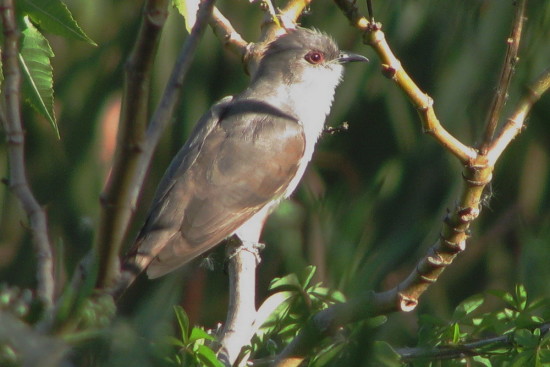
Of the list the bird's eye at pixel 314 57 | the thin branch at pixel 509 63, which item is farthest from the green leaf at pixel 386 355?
the bird's eye at pixel 314 57

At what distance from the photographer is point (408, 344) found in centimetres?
253

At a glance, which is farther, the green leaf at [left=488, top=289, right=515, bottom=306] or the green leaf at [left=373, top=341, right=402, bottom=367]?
the green leaf at [left=488, top=289, right=515, bottom=306]

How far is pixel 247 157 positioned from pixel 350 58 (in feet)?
2.70

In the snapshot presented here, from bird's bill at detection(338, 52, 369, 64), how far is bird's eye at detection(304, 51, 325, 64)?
11 centimetres

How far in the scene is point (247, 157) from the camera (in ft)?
14.0

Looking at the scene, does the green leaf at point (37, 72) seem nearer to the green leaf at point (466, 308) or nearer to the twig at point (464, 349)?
the twig at point (464, 349)

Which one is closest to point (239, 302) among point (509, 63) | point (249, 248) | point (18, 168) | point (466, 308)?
point (249, 248)

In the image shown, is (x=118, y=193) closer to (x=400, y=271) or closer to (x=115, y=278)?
(x=115, y=278)

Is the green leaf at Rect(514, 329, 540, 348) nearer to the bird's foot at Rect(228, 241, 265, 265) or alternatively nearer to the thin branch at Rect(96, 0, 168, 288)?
the thin branch at Rect(96, 0, 168, 288)

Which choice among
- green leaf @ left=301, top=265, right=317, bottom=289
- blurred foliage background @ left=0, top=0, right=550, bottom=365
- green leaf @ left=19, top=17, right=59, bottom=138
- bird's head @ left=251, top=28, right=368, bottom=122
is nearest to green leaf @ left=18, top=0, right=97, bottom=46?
green leaf @ left=19, top=17, right=59, bottom=138

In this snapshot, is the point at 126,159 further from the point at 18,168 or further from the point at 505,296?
the point at 505,296

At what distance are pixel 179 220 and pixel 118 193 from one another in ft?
9.60

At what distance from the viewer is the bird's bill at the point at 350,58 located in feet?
14.8

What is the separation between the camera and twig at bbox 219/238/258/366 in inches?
108
